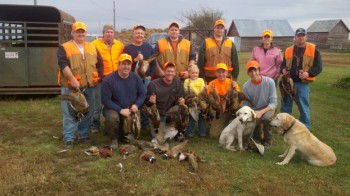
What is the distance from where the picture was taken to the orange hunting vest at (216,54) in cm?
751

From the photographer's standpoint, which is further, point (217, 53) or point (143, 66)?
point (217, 53)

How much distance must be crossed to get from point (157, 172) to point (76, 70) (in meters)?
2.39

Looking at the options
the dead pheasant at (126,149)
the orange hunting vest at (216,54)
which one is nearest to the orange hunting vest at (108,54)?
the dead pheasant at (126,149)

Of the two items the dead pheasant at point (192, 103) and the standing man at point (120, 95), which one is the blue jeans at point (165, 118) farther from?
the standing man at point (120, 95)

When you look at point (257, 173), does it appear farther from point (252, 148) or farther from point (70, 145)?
point (70, 145)

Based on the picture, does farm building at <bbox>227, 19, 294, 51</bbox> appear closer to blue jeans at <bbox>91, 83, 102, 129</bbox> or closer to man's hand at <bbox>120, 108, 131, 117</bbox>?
blue jeans at <bbox>91, 83, 102, 129</bbox>

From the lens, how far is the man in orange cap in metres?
7.00

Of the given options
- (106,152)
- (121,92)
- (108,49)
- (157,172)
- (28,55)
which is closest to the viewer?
(157,172)

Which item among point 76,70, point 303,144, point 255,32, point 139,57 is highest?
point 255,32

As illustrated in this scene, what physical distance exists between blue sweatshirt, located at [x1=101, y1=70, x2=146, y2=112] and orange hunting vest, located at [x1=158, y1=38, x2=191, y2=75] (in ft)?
2.89

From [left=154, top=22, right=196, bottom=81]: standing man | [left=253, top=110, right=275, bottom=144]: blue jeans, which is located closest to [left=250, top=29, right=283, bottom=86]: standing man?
[left=253, top=110, right=275, bottom=144]: blue jeans

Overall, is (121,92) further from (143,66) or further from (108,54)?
(108,54)

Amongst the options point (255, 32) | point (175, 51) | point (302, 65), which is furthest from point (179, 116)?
point (255, 32)

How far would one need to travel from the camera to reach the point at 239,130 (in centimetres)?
652
